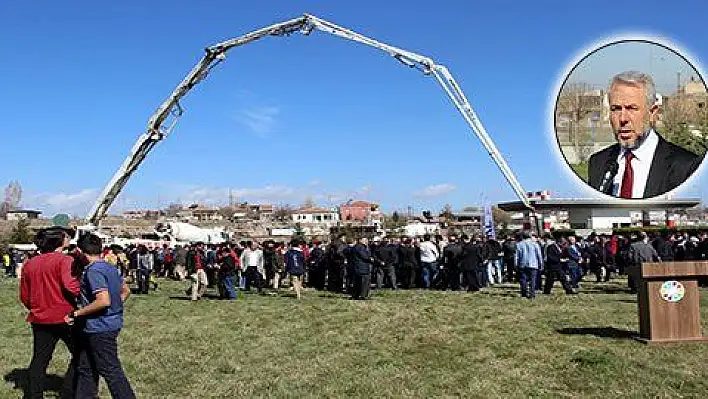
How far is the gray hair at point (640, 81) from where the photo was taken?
40.3 m

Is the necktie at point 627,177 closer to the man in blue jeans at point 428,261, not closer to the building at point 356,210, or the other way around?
the man in blue jeans at point 428,261

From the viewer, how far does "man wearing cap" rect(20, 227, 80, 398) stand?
7.22 meters

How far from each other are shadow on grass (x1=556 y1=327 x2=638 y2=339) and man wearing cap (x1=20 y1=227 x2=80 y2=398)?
7.71 m

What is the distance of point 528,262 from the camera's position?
58.0 feet

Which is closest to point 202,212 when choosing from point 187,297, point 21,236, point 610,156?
point 21,236

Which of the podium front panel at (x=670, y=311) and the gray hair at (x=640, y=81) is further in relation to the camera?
the gray hair at (x=640, y=81)

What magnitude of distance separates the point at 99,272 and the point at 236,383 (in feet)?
9.40

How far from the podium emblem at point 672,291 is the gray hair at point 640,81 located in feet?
106

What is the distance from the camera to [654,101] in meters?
41.2

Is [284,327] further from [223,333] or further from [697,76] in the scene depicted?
[697,76]

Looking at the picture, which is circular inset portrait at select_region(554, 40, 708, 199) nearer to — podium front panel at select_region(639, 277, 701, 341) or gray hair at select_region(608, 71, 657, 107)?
gray hair at select_region(608, 71, 657, 107)

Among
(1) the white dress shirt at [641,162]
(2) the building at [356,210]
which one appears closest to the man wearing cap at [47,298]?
(1) the white dress shirt at [641,162]

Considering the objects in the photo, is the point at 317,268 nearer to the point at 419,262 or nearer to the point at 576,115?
the point at 419,262

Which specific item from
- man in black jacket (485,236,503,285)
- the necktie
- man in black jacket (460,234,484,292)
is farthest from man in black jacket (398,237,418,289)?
the necktie
